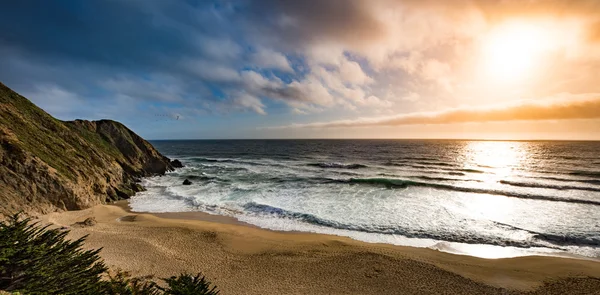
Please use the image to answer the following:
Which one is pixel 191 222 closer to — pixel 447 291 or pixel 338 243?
pixel 338 243

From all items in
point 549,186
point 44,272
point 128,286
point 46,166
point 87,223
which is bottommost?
point 549,186

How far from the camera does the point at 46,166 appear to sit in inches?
725

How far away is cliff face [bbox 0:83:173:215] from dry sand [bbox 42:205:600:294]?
9.16 feet

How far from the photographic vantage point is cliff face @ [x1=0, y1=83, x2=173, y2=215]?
53.6 ft

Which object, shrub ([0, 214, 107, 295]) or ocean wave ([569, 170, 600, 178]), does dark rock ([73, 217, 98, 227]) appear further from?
ocean wave ([569, 170, 600, 178])

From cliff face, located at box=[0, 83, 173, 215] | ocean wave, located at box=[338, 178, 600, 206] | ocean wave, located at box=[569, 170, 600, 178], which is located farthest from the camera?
ocean wave, located at box=[569, 170, 600, 178]

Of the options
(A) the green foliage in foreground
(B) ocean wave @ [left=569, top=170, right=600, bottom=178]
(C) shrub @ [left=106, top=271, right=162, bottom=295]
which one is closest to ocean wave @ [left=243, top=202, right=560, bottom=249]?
(C) shrub @ [left=106, top=271, right=162, bottom=295]

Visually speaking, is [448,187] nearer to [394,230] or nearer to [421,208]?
[421,208]

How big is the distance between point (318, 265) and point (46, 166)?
21120mm

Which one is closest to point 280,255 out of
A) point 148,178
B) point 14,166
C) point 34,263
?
point 34,263

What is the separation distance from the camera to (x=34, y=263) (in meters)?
5.93

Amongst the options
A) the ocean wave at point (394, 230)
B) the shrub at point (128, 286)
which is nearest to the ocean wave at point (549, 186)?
the ocean wave at point (394, 230)

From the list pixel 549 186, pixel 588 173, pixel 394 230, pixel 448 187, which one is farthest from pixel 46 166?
pixel 588 173

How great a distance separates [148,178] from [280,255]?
3337cm
